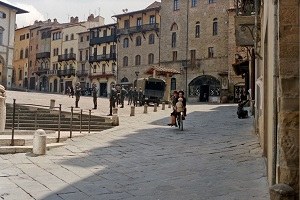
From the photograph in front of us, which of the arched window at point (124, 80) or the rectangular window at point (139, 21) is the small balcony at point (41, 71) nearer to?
the arched window at point (124, 80)

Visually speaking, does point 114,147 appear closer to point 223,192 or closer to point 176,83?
point 223,192

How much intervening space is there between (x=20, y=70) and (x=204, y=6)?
39534mm

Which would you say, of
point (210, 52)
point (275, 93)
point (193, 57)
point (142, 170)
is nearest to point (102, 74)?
point (193, 57)

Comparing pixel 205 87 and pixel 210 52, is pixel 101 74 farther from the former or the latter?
pixel 210 52

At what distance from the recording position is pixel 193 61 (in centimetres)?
4222

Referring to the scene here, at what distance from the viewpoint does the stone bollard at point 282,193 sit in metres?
3.63

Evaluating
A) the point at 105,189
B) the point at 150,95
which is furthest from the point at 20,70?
the point at 105,189

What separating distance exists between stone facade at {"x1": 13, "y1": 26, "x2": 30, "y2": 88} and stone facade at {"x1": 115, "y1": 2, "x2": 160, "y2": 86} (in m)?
23.3

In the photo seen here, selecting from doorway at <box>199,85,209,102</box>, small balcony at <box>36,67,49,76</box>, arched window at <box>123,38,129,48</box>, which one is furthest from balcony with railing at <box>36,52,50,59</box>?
doorway at <box>199,85,209,102</box>

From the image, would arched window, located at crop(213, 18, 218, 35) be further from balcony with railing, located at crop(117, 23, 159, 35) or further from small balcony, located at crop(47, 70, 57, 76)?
small balcony, located at crop(47, 70, 57, 76)

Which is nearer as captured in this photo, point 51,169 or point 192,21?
point 51,169

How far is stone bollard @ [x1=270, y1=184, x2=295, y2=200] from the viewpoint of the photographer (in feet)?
11.9

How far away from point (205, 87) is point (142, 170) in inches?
1362

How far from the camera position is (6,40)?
145 feet
